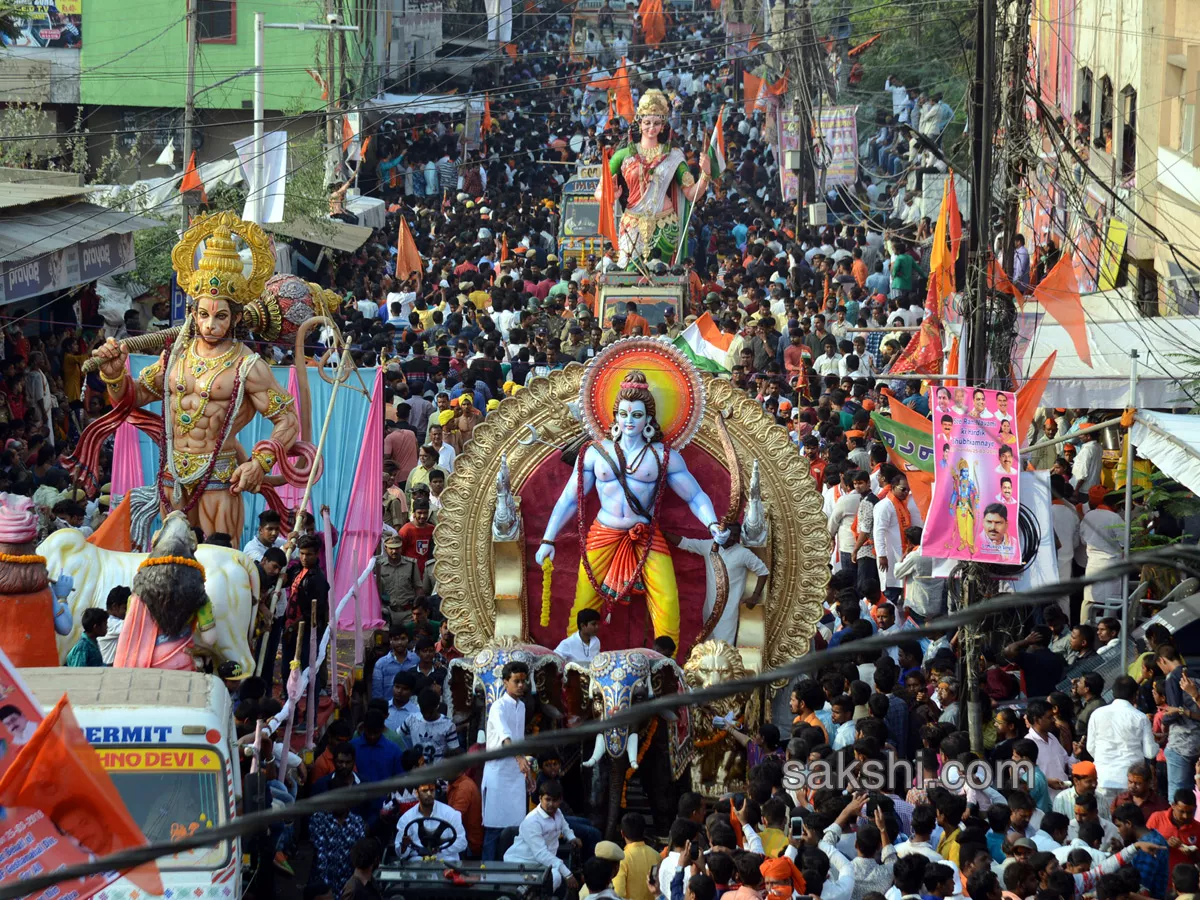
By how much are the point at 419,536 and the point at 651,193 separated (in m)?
10.6

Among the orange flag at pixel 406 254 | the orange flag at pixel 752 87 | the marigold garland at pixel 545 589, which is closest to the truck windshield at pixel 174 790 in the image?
the marigold garland at pixel 545 589

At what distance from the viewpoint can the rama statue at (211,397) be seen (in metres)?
13.5

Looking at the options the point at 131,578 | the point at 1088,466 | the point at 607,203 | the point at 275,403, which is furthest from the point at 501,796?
the point at 607,203

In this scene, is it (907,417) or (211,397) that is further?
(907,417)

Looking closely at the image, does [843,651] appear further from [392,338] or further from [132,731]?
[392,338]

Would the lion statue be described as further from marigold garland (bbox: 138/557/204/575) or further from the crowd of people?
marigold garland (bbox: 138/557/204/575)

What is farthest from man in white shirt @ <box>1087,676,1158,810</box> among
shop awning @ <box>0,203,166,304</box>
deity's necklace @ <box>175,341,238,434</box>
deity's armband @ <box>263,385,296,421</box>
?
shop awning @ <box>0,203,166,304</box>

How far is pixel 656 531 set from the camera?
13094mm

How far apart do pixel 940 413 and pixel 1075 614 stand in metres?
3.54

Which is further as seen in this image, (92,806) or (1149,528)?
(1149,528)

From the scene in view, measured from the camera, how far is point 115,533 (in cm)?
1288

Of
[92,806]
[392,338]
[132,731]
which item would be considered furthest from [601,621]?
[392,338]

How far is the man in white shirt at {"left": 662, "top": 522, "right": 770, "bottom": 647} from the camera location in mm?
13117

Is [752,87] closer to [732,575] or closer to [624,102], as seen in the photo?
[624,102]
